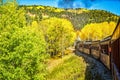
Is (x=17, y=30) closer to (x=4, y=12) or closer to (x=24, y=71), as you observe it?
(x=24, y=71)

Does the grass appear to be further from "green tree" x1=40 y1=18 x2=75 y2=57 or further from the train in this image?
"green tree" x1=40 y1=18 x2=75 y2=57

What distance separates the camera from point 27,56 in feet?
81.8

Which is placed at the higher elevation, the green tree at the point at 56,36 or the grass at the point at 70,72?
the green tree at the point at 56,36

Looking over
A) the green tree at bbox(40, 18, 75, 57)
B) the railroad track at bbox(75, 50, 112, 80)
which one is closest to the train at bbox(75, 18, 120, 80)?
the railroad track at bbox(75, 50, 112, 80)

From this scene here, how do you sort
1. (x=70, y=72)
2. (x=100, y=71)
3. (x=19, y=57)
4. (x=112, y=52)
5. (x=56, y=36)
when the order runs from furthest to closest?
1. (x=56, y=36)
2. (x=70, y=72)
3. (x=100, y=71)
4. (x=19, y=57)
5. (x=112, y=52)

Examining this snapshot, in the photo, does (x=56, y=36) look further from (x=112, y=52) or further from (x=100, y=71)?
(x=112, y=52)

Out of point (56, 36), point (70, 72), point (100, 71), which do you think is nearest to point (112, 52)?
point (100, 71)

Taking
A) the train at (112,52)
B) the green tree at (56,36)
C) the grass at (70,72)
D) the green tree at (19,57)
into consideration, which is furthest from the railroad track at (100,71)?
the green tree at (56,36)

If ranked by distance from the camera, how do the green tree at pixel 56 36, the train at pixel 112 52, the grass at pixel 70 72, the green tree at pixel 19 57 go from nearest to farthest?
the train at pixel 112 52 < the green tree at pixel 19 57 < the grass at pixel 70 72 < the green tree at pixel 56 36

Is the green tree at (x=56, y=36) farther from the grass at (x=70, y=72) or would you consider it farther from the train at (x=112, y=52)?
the train at (x=112, y=52)

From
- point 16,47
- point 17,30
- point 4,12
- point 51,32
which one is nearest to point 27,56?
point 16,47

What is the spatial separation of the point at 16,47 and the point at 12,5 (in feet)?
36.6

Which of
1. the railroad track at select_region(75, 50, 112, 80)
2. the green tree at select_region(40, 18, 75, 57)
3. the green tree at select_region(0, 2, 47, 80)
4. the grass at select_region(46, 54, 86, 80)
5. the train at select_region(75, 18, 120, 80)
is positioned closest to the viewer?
the train at select_region(75, 18, 120, 80)

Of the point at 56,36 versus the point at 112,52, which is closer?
the point at 112,52
